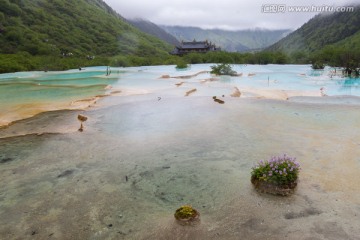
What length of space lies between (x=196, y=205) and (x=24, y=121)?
10.4 meters

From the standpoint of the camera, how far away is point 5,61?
144ft

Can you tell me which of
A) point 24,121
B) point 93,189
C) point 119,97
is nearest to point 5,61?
point 119,97

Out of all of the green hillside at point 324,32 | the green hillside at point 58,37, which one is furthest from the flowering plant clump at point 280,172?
the green hillside at point 324,32

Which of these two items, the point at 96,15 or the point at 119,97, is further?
the point at 96,15

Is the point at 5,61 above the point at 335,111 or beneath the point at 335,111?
above

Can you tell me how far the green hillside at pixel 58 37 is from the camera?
170ft

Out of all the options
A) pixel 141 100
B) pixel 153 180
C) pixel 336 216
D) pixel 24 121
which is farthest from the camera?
pixel 141 100

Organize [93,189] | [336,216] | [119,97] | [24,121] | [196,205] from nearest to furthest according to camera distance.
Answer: [336,216] < [196,205] < [93,189] < [24,121] < [119,97]

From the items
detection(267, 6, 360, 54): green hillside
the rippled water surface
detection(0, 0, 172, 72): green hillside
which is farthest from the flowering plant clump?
detection(267, 6, 360, 54): green hillside

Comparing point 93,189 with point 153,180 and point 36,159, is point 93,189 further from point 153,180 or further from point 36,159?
point 36,159

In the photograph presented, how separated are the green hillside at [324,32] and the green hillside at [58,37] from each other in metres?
50.6

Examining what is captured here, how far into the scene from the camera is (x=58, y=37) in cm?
7756

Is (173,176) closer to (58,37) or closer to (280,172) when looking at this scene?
(280,172)

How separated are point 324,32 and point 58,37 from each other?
281ft
